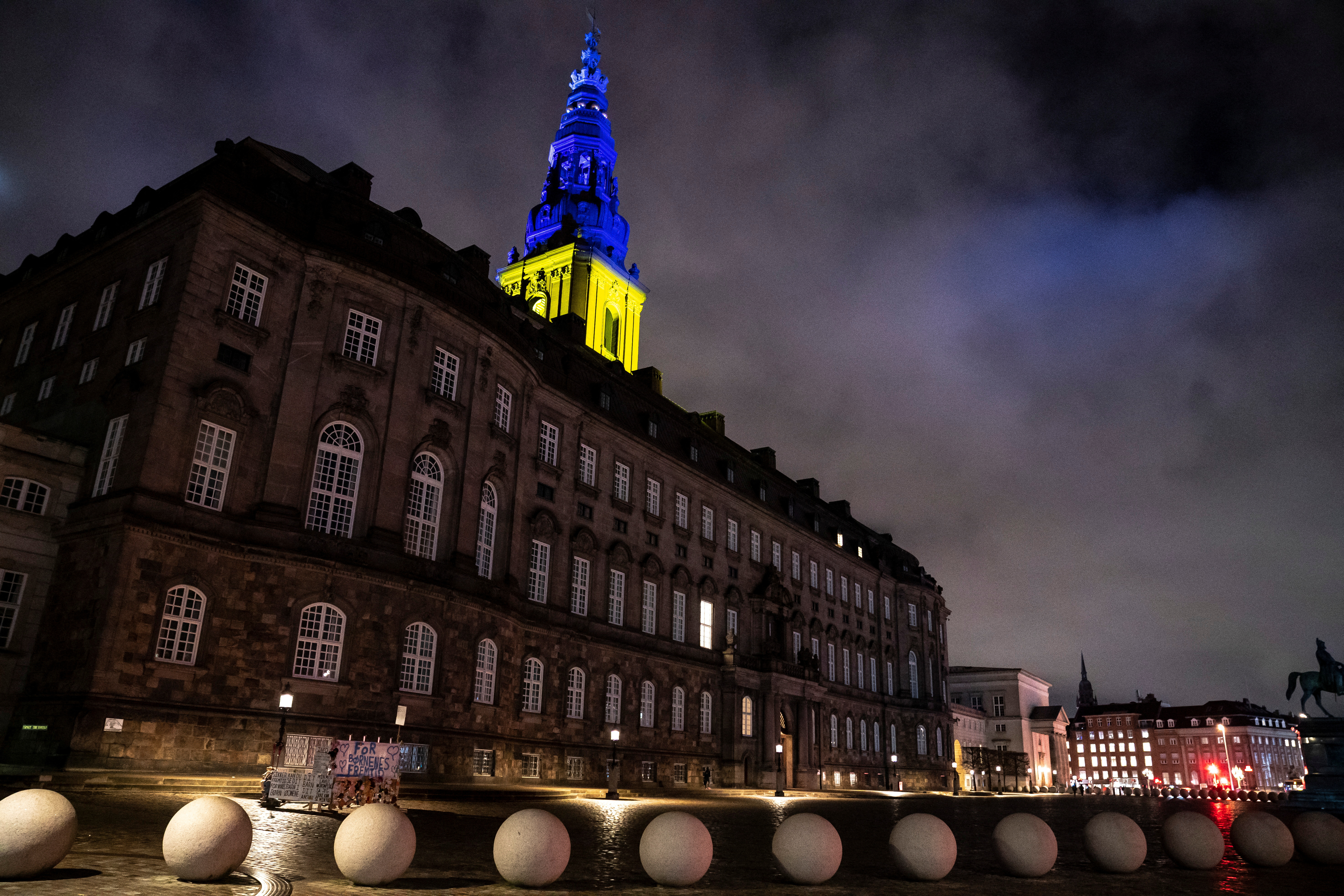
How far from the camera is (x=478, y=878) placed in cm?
1154

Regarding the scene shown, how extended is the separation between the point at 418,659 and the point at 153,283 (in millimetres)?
16690

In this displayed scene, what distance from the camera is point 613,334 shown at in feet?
293

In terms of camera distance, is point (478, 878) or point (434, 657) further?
point (434, 657)

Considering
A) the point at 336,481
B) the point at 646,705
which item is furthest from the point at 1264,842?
the point at 646,705

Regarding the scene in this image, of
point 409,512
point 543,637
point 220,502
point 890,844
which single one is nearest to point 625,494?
point 543,637

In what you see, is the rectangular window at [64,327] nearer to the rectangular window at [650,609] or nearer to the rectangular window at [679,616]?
the rectangular window at [650,609]

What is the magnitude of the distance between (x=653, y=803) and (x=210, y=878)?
83.6 ft

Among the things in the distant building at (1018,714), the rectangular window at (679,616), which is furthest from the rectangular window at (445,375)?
the distant building at (1018,714)

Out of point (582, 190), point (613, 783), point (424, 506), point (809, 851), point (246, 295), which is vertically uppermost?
point (582, 190)

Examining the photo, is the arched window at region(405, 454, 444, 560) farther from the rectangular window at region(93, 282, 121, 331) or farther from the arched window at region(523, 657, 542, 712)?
the rectangular window at region(93, 282, 121, 331)

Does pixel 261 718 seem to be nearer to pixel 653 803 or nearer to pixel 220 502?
pixel 220 502

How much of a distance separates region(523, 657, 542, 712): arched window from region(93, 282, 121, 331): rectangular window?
22.0 meters

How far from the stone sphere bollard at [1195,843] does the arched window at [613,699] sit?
3529 centimetres

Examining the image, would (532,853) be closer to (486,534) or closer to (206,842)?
(206,842)
